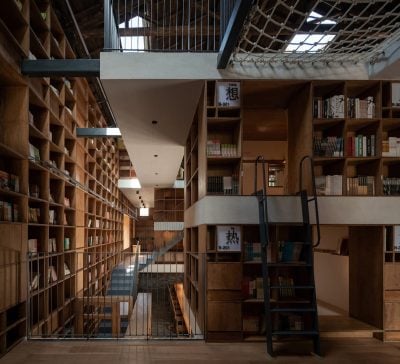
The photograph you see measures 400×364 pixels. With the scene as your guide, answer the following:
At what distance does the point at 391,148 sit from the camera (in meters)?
4.86

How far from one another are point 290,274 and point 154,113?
2.99 m

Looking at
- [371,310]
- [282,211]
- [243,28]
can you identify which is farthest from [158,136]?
[371,310]

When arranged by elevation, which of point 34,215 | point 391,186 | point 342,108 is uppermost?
point 342,108

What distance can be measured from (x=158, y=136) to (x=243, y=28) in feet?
13.3

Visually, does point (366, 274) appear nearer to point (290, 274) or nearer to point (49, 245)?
point (290, 274)

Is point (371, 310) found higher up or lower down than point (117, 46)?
lower down

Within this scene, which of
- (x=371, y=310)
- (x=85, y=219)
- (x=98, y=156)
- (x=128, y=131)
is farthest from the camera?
(x=98, y=156)

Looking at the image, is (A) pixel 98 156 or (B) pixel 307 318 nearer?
(B) pixel 307 318

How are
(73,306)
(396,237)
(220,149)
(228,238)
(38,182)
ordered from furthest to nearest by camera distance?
(73,306) → (38,182) → (220,149) → (396,237) → (228,238)

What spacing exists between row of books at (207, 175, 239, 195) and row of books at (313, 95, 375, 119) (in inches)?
49.5

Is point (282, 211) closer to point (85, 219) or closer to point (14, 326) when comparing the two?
point (14, 326)

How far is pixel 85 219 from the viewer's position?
926cm

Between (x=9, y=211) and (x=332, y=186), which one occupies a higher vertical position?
(x=332, y=186)

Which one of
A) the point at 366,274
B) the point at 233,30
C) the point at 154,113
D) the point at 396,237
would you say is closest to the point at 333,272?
the point at 366,274
